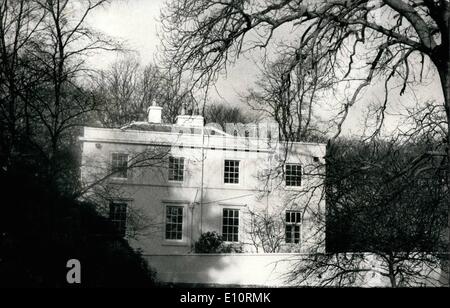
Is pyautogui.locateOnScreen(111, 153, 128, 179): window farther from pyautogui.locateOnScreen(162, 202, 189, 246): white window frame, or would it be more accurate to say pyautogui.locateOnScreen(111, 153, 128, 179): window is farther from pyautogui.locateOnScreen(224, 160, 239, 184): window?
pyautogui.locateOnScreen(224, 160, 239, 184): window

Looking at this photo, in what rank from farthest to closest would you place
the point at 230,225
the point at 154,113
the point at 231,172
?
the point at 230,225 → the point at 231,172 → the point at 154,113

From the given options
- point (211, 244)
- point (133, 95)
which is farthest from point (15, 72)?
point (211, 244)

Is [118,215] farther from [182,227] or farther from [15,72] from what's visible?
[15,72]

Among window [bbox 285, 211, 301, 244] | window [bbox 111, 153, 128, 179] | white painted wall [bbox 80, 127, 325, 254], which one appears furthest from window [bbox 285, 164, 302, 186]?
window [bbox 111, 153, 128, 179]

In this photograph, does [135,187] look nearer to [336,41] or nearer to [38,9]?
[38,9]

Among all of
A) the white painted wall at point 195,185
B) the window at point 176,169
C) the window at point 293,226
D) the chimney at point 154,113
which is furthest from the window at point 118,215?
the window at point 293,226

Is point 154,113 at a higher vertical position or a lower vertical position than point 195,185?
higher

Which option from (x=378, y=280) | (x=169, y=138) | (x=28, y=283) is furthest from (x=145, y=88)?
(x=378, y=280)

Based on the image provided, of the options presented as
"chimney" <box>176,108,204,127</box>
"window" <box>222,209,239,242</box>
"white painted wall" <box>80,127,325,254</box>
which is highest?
"chimney" <box>176,108,204,127</box>
